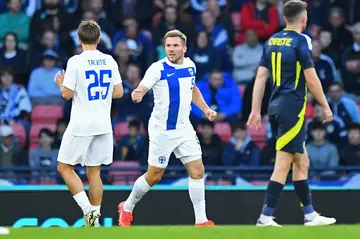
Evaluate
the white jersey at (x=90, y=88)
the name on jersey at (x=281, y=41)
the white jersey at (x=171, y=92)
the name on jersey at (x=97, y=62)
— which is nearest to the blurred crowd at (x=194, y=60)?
the white jersey at (x=171, y=92)

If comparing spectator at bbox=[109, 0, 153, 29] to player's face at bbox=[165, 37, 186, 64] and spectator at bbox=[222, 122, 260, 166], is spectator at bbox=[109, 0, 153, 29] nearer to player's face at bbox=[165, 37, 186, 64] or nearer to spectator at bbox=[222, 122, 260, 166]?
spectator at bbox=[222, 122, 260, 166]

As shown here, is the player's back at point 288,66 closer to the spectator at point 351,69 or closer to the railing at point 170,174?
the railing at point 170,174

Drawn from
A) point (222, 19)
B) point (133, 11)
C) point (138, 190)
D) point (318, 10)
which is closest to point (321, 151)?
point (222, 19)

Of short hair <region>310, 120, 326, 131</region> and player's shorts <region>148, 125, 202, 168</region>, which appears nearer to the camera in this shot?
player's shorts <region>148, 125, 202, 168</region>

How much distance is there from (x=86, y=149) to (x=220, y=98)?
18.0 ft

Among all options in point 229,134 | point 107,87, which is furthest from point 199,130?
point 107,87

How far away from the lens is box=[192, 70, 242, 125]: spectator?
16562 millimetres

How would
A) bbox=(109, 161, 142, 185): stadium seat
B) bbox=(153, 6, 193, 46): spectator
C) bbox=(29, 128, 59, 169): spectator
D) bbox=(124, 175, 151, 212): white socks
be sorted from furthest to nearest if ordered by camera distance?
bbox=(153, 6, 193, 46): spectator, bbox=(29, 128, 59, 169): spectator, bbox=(109, 161, 142, 185): stadium seat, bbox=(124, 175, 151, 212): white socks

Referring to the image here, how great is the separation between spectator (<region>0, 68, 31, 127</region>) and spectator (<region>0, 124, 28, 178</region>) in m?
0.63

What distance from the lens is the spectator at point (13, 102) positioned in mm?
16594

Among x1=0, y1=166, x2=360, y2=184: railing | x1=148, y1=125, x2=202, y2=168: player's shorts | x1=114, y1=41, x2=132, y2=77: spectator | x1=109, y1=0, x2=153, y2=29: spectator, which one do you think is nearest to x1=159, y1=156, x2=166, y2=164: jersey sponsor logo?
x1=148, y1=125, x2=202, y2=168: player's shorts

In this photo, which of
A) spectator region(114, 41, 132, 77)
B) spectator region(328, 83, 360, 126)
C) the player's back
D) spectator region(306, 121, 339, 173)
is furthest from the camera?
spectator region(114, 41, 132, 77)

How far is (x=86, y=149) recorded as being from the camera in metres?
11.3

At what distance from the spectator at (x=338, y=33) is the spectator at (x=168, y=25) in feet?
7.37
